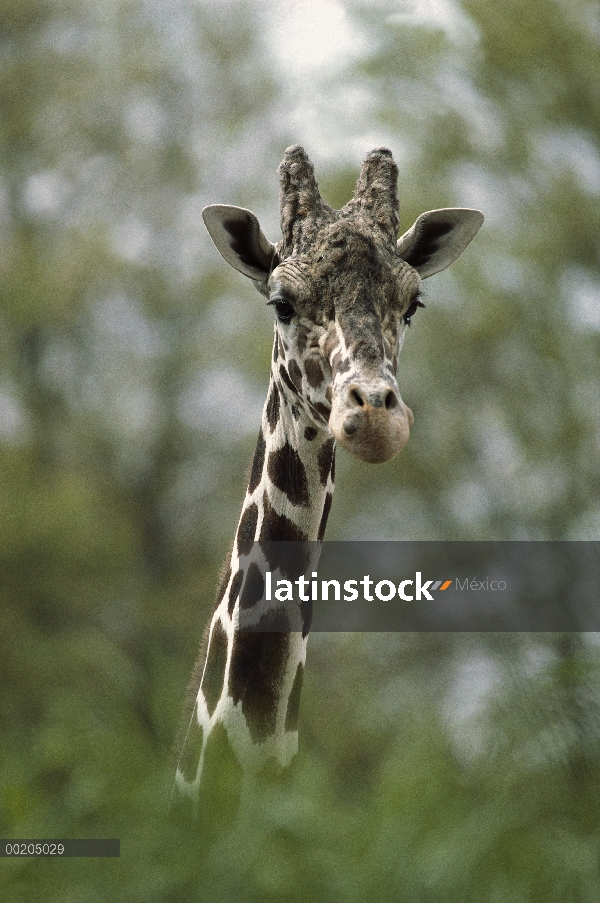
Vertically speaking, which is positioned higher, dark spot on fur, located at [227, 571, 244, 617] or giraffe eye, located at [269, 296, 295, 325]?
giraffe eye, located at [269, 296, 295, 325]

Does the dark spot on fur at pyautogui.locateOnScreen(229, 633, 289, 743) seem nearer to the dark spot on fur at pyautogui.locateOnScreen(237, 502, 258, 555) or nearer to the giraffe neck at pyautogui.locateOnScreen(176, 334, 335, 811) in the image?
the giraffe neck at pyautogui.locateOnScreen(176, 334, 335, 811)

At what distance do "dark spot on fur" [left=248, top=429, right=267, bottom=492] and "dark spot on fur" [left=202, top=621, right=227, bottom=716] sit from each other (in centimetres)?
37

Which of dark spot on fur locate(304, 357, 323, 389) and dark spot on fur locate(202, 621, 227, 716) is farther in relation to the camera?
dark spot on fur locate(202, 621, 227, 716)

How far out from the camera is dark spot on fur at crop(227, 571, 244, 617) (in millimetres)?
2438

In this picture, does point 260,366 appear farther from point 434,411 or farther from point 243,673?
point 243,673

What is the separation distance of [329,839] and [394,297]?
1827 mm

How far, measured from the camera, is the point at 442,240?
2.75 metres

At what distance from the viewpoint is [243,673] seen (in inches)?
90.6

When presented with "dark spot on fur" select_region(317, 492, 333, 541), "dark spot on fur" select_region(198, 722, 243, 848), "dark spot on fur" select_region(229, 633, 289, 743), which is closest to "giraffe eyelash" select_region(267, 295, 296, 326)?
"dark spot on fur" select_region(317, 492, 333, 541)

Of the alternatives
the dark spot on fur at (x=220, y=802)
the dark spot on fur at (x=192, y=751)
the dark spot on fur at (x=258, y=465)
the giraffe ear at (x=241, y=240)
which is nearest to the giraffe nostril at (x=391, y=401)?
the dark spot on fur at (x=258, y=465)

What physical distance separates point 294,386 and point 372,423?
481 millimetres

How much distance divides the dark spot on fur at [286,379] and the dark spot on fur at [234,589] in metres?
0.48

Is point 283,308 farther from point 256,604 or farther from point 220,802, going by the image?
point 220,802

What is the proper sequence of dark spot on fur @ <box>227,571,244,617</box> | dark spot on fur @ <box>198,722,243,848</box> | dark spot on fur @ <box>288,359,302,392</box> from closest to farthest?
dark spot on fur @ <box>198,722,243,848</box>, dark spot on fur @ <box>288,359,302,392</box>, dark spot on fur @ <box>227,571,244,617</box>
